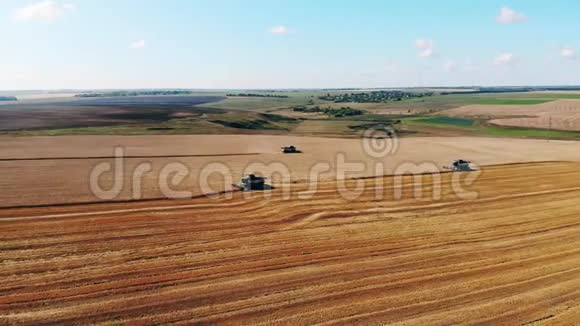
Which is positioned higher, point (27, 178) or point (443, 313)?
point (27, 178)

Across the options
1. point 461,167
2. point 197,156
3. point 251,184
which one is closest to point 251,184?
point 251,184

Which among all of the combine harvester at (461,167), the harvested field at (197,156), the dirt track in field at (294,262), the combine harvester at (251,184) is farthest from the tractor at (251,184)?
the combine harvester at (461,167)

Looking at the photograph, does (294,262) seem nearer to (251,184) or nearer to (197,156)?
(251,184)

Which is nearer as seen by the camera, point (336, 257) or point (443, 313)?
point (443, 313)

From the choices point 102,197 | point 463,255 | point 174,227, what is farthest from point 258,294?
point 102,197

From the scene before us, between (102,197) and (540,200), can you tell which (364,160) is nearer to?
(540,200)

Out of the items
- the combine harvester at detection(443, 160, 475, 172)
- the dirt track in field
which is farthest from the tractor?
the combine harvester at detection(443, 160, 475, 172)
